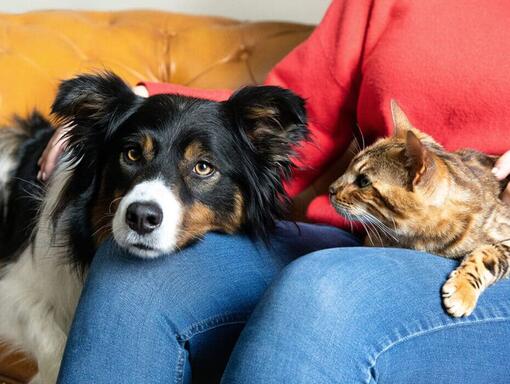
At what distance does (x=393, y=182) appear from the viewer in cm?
156

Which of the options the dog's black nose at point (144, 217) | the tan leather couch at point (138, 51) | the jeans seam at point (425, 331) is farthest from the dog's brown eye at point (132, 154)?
the tan leather couch at point (138, 51)

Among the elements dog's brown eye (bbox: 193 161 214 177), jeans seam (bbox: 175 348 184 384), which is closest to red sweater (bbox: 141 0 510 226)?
dog's brown eye (bbox: 193 161 214 177)

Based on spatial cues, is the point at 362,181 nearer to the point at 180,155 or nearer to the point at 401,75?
the point at 401,75

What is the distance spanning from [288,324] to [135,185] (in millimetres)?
527

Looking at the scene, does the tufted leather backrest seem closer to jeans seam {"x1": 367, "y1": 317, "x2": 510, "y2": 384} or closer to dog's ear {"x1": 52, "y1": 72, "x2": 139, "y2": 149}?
dog's ear {"x1": 52, "y1": 72, "x2": 139, "y2": 149}

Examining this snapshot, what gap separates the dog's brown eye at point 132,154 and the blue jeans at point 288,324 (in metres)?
0.25

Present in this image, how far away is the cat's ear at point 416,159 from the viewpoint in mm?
1369

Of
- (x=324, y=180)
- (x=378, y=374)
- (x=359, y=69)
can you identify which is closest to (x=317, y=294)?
(x=378, y=374)

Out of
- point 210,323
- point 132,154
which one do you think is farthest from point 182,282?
point 132,154

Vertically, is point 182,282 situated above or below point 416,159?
below

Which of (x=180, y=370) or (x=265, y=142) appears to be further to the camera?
(x=265, y=142)

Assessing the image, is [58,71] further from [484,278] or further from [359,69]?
[484,278]

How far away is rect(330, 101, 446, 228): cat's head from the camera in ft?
4.83

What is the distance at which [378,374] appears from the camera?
112cm
